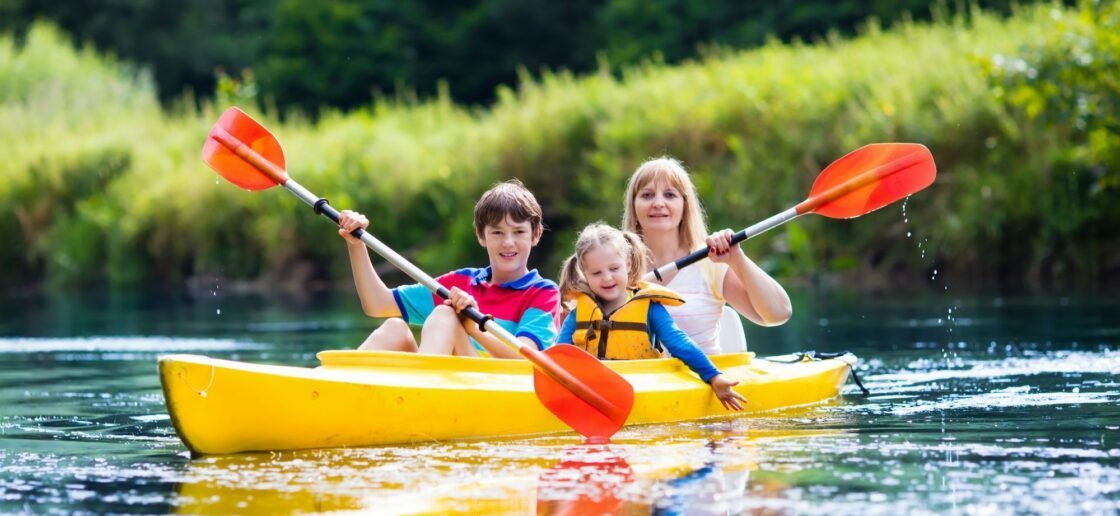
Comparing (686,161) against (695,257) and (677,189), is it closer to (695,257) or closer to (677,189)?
(677,189)

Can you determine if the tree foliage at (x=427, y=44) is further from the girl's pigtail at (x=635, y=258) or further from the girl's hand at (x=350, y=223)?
the girl's hand at (x=350, y=223)

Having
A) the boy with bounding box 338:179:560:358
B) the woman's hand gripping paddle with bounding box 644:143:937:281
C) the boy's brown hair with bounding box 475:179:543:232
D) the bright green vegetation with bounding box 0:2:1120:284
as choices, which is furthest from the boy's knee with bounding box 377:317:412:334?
the bright green vegetation with bounding box 0:2:1120:284

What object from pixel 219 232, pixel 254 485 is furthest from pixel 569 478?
pixel 219 232

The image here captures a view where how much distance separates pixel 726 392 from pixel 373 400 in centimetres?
135

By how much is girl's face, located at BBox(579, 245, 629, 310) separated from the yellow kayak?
260 mm

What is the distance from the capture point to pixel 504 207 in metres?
5.89

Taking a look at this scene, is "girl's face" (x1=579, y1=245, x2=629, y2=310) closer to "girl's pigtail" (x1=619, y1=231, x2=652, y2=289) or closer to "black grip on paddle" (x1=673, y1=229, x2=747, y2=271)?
"girl's pigtail" (x1=619, y1=231, x2=652, y2=289)

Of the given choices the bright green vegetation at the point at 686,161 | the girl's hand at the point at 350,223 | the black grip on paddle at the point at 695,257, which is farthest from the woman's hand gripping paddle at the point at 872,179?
the bright green vegetation at the point at 686,161

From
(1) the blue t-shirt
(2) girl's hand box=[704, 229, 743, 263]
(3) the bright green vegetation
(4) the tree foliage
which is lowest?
(1) the blue t-shirt

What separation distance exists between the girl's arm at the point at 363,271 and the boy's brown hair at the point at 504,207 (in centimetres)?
43

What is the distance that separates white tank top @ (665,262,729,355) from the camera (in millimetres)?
6512

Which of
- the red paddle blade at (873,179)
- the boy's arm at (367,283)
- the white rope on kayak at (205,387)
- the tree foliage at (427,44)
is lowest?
the white rope on kayak at (205,387)

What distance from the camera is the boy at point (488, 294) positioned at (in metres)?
5.81

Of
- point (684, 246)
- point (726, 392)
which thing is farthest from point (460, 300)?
point (684, 246)
